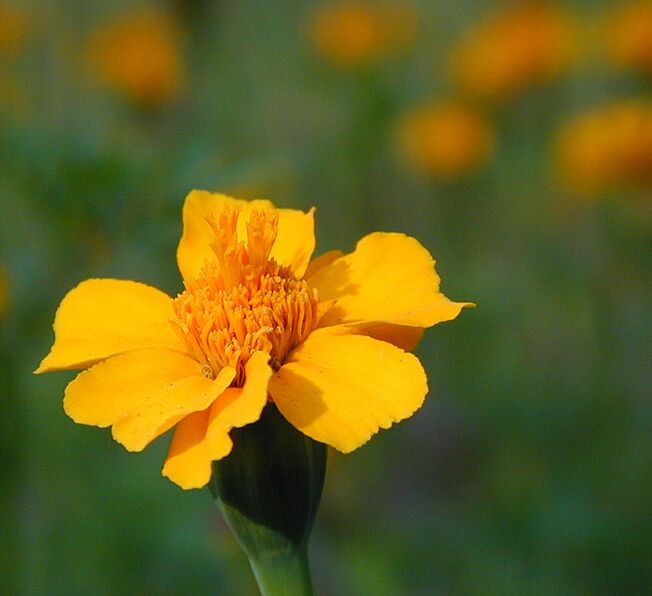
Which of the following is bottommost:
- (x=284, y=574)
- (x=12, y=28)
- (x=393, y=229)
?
(x=393, y=229)

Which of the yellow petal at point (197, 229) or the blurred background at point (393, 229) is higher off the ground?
the yellow petal at point (197, 229)

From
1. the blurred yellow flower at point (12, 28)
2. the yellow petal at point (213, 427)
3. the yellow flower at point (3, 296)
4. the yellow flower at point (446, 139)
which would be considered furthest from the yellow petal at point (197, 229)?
the blurred yellow flower at point (12, 28)

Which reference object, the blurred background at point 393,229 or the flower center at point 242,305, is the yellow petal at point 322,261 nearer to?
the flower center at point 242,305

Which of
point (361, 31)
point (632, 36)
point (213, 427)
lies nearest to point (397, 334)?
point (213, 427)

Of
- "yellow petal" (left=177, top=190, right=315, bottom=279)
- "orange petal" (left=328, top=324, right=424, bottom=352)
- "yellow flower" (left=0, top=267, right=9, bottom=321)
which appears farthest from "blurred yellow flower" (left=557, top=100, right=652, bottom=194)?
"orange petal" (left=328, top=324, right=424, bottom=352)

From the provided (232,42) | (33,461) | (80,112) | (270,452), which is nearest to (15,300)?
(33,461)

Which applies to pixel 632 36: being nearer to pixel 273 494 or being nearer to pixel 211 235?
pixel 211 235
